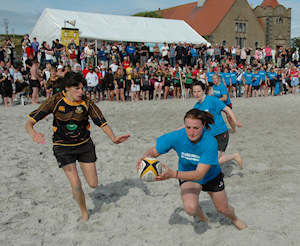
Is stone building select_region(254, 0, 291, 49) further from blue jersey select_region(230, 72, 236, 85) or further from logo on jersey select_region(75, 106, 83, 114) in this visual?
logo on jersey select_region(75, 106, 83, 114)

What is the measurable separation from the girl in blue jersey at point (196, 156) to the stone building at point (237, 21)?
42.2m

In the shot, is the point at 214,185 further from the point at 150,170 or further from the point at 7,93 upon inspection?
the point at 7,93

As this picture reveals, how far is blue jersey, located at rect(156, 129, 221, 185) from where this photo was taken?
3123mm

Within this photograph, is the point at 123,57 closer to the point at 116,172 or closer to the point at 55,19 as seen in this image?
the point at 55,19

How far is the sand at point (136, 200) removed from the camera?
3.62 m

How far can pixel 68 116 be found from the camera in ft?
12.7

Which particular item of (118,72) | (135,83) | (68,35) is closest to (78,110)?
(118,72)

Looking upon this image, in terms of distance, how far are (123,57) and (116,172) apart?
45.3 ft

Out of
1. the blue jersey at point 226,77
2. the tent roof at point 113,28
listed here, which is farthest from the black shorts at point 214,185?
the tent roof at point 113,28

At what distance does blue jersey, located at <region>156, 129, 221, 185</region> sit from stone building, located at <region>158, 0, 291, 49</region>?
42.2 meters

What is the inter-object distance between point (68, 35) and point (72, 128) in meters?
14.6

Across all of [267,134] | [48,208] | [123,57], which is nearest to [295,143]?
[267,134]

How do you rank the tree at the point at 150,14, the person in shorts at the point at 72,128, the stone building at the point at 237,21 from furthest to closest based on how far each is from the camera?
the tree at the point at 150,14
the stone building at the point at 237,21
the person in shorts at the point at 72,128

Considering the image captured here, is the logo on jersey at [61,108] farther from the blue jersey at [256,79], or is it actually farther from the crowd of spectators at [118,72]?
the blue jersey at [256,79]
